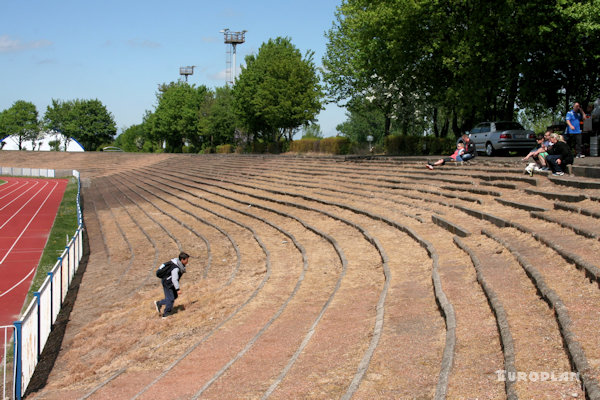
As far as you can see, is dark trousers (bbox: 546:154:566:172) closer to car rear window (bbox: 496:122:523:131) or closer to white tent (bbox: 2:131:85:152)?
car rear window (bbox: 496:122:523:131)

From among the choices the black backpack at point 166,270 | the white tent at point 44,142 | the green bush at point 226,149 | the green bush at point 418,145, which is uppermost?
the white tent at point 44,142

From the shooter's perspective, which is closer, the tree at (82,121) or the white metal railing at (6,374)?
the white metal railing at (6,374)

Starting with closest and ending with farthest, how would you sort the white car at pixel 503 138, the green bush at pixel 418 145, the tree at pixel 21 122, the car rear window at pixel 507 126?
the white car at pixel 503 138, the car rear window at pixel 507 126, the green bush at pixel 418 145, the tree at pixel 21 122

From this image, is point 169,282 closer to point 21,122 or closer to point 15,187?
point 15,187

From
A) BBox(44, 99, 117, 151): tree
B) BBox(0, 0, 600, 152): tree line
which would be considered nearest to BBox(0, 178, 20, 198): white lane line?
BBox(0, 0, 600, 152): tree line

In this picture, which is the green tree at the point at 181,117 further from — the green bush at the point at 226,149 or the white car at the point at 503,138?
the white car at the point at 503,138

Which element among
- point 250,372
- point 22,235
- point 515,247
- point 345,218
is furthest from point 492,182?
point 22,235

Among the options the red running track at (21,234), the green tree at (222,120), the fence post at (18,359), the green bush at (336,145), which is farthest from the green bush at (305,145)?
the fence post at (18,359)

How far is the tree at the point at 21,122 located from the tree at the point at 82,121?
2607 mm

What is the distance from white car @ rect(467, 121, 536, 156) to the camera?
77.8 feet

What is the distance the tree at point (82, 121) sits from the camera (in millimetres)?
117312

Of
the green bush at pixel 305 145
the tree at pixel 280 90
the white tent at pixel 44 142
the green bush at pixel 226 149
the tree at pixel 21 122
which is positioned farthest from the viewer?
the white tent at pixel 44 142

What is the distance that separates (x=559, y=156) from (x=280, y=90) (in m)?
47.5

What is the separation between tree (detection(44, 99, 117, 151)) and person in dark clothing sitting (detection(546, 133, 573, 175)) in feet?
374
